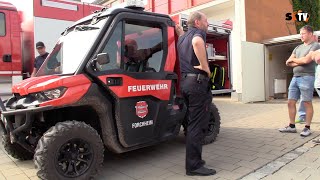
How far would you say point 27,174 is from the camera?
404 centimetres

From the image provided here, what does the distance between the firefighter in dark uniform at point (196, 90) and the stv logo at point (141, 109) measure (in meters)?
0.57

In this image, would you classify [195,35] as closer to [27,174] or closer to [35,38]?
[27,174]

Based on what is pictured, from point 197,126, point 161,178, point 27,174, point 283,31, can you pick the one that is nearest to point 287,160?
point 197,126

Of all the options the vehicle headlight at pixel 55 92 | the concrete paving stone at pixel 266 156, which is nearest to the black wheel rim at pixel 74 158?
the vehicle headlight at pixel 55 92

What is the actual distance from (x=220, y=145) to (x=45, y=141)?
10.0 ft

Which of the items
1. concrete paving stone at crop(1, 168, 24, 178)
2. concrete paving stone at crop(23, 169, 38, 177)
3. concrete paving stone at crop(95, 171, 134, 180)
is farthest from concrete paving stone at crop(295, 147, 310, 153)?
concrete paving stone at crop(1, 168, 24, 178)

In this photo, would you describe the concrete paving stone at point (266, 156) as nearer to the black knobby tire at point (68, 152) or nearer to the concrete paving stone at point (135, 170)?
the concrete paving stone at point (135, 170)

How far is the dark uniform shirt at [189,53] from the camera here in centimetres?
393

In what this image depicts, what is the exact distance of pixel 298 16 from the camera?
1908cm

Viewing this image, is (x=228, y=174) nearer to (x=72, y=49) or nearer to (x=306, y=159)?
(x=306, y=159)

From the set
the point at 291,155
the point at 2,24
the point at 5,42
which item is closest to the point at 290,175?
the point at 291,155

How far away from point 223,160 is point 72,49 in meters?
2.59

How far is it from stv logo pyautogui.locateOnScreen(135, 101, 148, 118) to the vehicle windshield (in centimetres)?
94

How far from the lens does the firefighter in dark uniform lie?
385 centimetres
